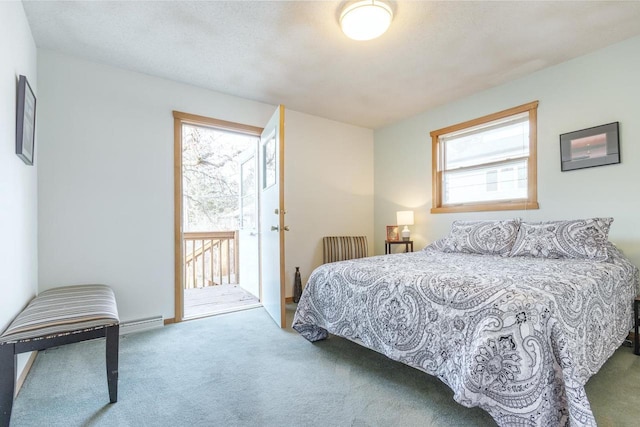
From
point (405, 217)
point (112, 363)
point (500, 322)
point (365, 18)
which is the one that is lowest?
point (112, 363)

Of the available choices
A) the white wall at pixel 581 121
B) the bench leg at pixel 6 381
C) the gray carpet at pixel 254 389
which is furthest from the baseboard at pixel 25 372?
the white wall at pixel 581 121

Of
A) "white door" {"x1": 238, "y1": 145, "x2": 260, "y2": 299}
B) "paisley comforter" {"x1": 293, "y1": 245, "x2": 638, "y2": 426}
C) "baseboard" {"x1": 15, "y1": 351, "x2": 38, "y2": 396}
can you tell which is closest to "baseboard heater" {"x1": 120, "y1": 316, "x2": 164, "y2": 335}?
"baseboard" {"x1": 15, "y1": 351, "x2": 38, "y2": 396}

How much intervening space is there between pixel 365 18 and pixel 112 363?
2.51 meters

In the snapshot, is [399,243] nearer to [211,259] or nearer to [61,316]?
[211,259]

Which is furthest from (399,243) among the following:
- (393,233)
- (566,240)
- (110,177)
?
(110,177)

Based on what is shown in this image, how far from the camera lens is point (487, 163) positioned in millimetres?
3402

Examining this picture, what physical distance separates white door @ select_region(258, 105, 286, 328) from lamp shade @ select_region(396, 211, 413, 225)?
173cm

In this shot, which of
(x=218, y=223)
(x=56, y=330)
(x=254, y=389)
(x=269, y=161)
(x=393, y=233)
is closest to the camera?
(x=56, y=330)

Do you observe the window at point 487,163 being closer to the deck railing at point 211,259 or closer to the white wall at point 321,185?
the white wall at point 321,185

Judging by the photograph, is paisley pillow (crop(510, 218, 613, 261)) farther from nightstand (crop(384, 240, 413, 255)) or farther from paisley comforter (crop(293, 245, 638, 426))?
nightstand (crop(384, 240, 413, 255))

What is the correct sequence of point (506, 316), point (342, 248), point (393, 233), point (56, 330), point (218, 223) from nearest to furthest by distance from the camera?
point (506, 316), point (56, 330), point (393, 233), point (342, 248), point (218, 223)

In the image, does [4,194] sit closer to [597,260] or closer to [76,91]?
[76,91]

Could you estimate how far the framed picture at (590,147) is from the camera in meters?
2.50

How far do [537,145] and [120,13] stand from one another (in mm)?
3657
